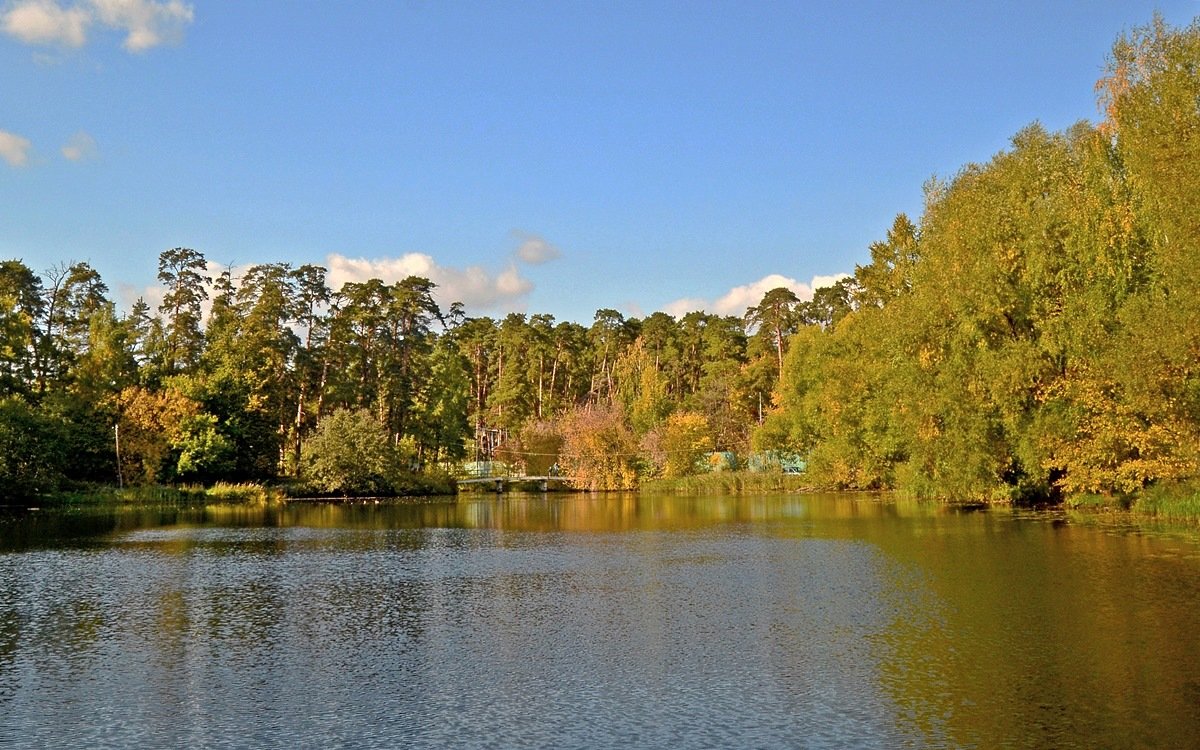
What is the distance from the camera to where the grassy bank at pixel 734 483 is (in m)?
70.5

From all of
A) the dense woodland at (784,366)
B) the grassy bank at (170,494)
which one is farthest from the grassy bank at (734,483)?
the grassy bank at (170,494)

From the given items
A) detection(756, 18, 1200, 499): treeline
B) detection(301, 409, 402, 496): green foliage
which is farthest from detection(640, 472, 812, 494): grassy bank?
detection(301, 409, 402, 496): green foliage

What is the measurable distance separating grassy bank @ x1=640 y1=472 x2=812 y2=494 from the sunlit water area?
125 feet

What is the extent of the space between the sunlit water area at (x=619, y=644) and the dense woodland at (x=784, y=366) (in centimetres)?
726

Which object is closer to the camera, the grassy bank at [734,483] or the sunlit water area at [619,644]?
the sunlit water area at [619,644]

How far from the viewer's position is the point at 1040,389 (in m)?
37.6

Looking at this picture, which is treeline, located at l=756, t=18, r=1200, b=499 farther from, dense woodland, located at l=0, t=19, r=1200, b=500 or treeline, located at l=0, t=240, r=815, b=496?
treeline, located at l=0, t=240, r=815, b=496

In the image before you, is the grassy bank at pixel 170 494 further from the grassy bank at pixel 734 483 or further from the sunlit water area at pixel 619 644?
the sunlit water area at pixel 619 644

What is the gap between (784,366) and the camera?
76.9 m

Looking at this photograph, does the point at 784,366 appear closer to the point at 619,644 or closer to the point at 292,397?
the point at 292,397

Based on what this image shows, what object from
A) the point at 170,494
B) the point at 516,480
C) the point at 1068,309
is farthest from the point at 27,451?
the point at 1068,309

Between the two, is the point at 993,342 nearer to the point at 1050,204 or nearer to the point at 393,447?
the point at 1050,204

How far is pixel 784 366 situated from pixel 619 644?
62.8 m

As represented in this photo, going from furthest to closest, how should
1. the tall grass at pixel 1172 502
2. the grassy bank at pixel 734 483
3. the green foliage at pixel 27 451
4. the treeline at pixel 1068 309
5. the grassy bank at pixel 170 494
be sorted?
the grassy bank at pixel 734 483 → the grassy bank at pixel 170 494 → the green foliage at pixel 27 451 → the tall grass at pixel 1172 502 → the treeline at pixel 1068 309
